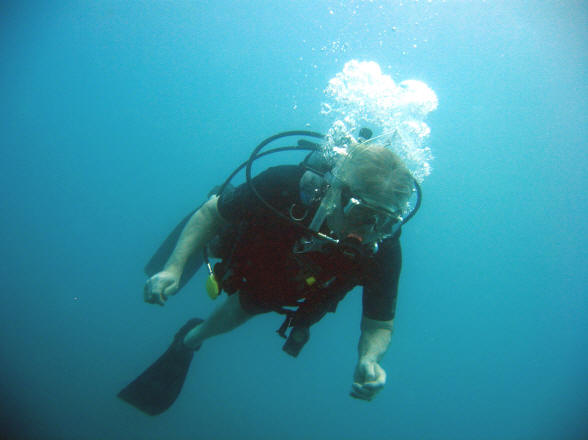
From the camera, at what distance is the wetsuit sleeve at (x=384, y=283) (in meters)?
2.00

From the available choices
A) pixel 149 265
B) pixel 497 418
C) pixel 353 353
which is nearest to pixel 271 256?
pixel 149 265

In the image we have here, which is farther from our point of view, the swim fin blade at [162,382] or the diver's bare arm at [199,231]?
the swim fin blade at [162,382]

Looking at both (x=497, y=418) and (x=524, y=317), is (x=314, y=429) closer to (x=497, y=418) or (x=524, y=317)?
(x=497, y=418)

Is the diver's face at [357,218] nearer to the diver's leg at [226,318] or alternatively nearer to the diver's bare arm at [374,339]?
the diver's bare arm at [374,339]

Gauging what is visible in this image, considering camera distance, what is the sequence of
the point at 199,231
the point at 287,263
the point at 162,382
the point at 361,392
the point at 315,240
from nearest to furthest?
1. the point at 361,392
2. the point at 315,240
3. the point at 287,263
4. the point at 199,231
5. the point at 162,382

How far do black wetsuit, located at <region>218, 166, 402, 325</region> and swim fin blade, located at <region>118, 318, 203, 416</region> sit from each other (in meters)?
2.22

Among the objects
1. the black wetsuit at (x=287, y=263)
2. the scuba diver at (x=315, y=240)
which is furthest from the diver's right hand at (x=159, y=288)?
the black wetsuit at (x=287, y=263)

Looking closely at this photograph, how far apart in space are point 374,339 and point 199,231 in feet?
4.80

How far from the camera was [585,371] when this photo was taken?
30.4 meters

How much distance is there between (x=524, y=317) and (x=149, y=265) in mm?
48943

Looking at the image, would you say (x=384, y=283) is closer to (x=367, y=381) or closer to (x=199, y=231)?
(x=367, y=381)

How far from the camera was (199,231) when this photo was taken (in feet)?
7.09

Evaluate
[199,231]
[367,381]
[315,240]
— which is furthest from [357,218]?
[199,231]

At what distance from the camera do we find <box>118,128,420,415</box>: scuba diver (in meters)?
1.58
